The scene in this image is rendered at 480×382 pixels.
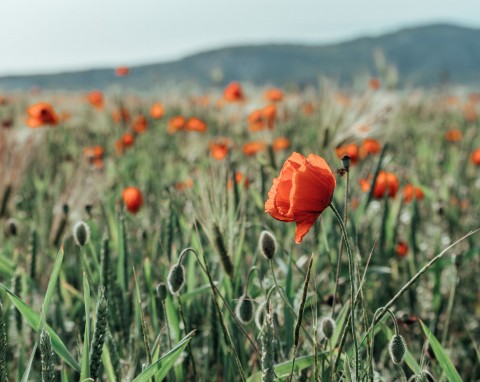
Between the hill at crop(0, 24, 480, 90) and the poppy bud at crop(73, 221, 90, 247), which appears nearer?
the poppy bud at crop(73, 221, 90, 247)

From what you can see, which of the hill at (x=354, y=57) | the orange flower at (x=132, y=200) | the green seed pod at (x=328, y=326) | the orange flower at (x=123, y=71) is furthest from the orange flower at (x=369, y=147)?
the hill at (x=354, y=57)

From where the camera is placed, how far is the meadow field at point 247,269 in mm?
898

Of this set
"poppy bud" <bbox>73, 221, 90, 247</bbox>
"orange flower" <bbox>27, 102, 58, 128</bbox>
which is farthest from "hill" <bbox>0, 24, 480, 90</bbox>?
"poppy bud" <bbox>73, 221, 90, 247</bbox>

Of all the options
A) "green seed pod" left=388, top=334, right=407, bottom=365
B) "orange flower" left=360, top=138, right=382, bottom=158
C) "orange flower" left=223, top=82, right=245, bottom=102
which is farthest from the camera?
"orange flower" left=223, top=82, right=245, bottom=102

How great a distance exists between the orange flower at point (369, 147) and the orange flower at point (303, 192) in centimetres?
212

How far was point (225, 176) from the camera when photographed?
4.22 ft

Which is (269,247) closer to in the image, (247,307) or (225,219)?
(247,307)

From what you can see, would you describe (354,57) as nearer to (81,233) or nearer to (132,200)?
(132,200)

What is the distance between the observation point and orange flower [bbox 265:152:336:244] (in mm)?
849

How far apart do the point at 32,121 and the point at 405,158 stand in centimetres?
207

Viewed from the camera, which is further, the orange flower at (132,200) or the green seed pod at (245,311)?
the orange flower at (132,200)

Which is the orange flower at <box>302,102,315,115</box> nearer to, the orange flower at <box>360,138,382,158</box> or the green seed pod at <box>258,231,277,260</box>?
the orange flower at <box>360,138,382,158</box>

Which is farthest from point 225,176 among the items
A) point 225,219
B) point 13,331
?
point 13,331

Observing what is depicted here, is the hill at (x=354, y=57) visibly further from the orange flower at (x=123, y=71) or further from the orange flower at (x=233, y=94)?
the orange flower at (x=233, y=94)
